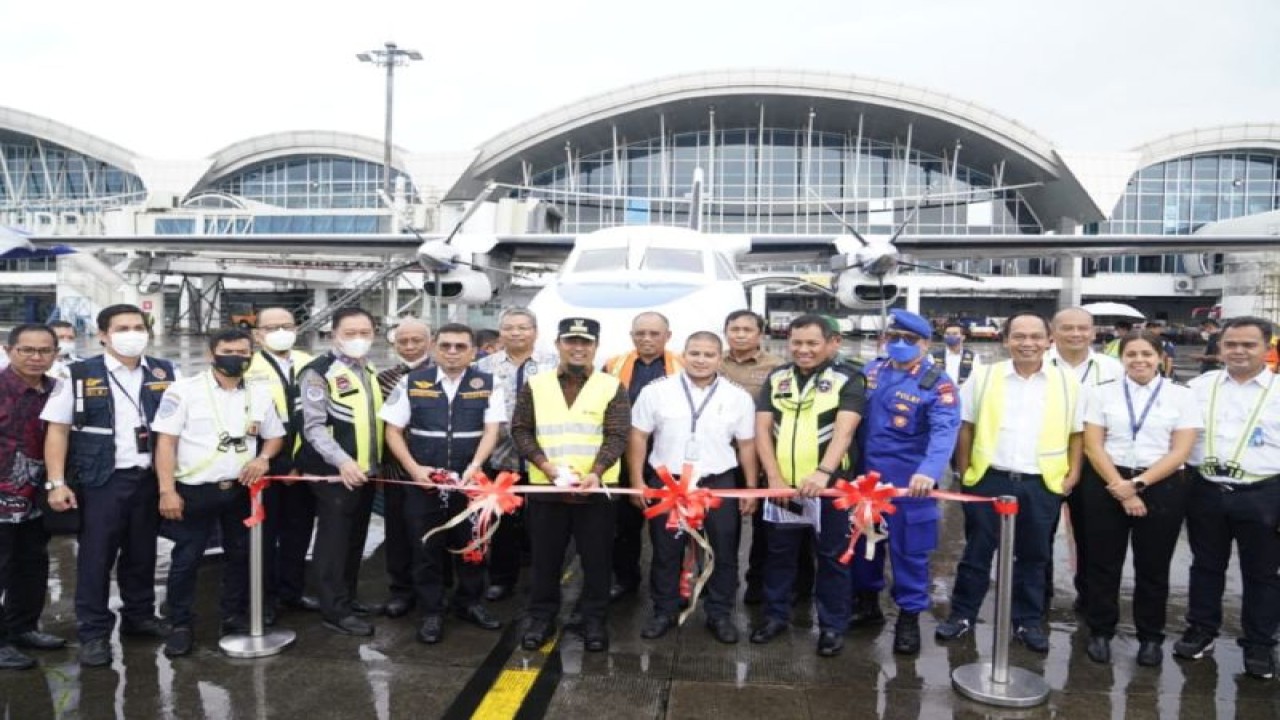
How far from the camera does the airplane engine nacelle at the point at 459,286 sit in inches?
568

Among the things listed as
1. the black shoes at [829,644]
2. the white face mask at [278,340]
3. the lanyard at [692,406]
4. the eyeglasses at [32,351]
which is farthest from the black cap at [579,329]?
the eyeglasses at [32,351]

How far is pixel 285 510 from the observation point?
5.17m

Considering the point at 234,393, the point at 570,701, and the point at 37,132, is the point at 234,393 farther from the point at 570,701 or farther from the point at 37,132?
the point at 37,132

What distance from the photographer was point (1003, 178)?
54000 mm

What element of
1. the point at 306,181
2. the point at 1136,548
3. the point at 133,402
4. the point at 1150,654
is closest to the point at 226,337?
the point at 133,402

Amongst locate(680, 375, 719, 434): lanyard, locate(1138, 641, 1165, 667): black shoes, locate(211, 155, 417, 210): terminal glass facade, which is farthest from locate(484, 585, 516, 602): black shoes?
locate(211, 155, 417, 210): terminal glass facade

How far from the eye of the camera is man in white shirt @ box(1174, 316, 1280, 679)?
13.9 ft

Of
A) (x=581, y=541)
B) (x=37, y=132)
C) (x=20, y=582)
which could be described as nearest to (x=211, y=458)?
(x=20, y=582)

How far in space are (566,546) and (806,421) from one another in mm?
1562

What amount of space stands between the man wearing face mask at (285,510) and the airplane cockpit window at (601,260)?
4.82 m

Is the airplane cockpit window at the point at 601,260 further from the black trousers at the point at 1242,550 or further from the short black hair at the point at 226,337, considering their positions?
the black trousers at the point at 1242,550

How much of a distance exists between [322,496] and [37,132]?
253ft

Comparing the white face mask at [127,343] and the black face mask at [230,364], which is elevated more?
the white face mask at [127,343]

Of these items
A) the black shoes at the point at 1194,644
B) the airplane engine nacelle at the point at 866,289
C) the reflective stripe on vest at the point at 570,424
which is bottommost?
the black shoes at the point at 1194,644
